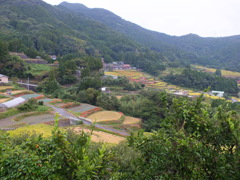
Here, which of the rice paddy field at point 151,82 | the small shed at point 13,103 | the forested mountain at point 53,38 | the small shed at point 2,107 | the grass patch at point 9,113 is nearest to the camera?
the grass patch at point 9,113

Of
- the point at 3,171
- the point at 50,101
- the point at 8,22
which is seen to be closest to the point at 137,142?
the point at 3,171

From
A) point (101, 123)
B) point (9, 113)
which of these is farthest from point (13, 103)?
point (101, 123)

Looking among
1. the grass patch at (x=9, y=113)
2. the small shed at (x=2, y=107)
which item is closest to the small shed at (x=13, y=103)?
the small shed at (x=2, y=107)

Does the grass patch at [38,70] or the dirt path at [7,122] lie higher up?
the grass patch at [38,70]

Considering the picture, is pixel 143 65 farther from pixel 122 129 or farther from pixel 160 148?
pixel 160 148

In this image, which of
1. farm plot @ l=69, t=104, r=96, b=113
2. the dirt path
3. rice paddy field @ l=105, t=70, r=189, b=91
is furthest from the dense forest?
the dirt path

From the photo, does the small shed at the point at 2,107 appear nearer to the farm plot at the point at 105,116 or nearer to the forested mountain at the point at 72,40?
the farm plot at the point at 105,116

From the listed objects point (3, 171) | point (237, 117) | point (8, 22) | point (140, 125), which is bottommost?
point (140, 125)

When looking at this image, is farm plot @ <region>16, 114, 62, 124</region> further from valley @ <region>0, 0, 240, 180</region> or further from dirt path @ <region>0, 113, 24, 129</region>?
dirt path @ <region>0, 113, 24, 129</region>

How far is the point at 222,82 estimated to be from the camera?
2422 inches

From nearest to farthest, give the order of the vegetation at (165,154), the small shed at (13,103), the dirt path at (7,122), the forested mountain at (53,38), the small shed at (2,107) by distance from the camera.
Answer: the vegetation at (165,154)
the dirt path at (7,122)
the small shed at (2,107)
the small shed at (13,103)
the forested mountain at (53,38)

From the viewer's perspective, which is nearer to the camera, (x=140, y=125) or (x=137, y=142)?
(x=137, y=142)

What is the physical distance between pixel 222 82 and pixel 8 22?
80766 mm

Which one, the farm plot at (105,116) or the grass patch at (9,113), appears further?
the farm plot at (105,116)
